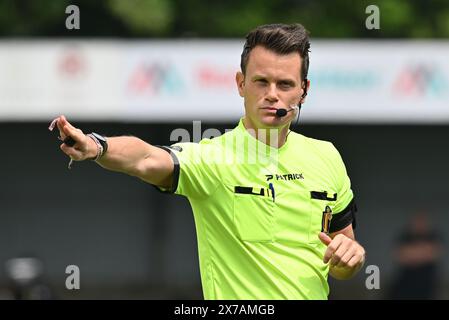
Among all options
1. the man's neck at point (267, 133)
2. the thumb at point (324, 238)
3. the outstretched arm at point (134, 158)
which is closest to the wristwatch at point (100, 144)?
the outstretched arm at point (134, 158)

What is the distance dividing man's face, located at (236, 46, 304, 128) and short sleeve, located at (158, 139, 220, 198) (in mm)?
326

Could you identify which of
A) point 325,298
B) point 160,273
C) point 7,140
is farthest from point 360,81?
point 325,298

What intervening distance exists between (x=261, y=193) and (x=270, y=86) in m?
0.57

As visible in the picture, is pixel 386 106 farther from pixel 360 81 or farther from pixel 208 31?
pixel 208 31

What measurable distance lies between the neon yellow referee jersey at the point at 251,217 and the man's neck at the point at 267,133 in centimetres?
3

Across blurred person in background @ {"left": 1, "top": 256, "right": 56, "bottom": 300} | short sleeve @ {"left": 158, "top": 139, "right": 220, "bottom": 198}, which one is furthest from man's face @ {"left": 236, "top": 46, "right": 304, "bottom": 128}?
blurred person in background @ {"left": 1, "top": 256, "right": 56, "bottom": 300}

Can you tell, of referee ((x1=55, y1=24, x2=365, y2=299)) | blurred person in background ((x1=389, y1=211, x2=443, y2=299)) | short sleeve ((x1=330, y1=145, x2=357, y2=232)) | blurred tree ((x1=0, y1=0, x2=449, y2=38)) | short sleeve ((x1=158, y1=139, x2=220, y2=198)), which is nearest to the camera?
short sleeve ((x1=158, y1=139, x2=220, y2=198))

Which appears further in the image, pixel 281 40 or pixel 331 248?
pixel 281 40

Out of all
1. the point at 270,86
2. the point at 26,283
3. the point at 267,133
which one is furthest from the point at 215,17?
the point at 270,86

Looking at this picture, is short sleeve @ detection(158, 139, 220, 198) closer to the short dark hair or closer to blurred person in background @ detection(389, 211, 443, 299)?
the short dark hair

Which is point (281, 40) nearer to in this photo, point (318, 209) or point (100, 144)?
point (318, 209)

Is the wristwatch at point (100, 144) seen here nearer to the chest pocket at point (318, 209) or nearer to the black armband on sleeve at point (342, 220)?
the chest pocket at point (318, 209)

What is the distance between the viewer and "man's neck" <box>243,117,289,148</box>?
6070mm

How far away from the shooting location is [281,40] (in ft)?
19.6
